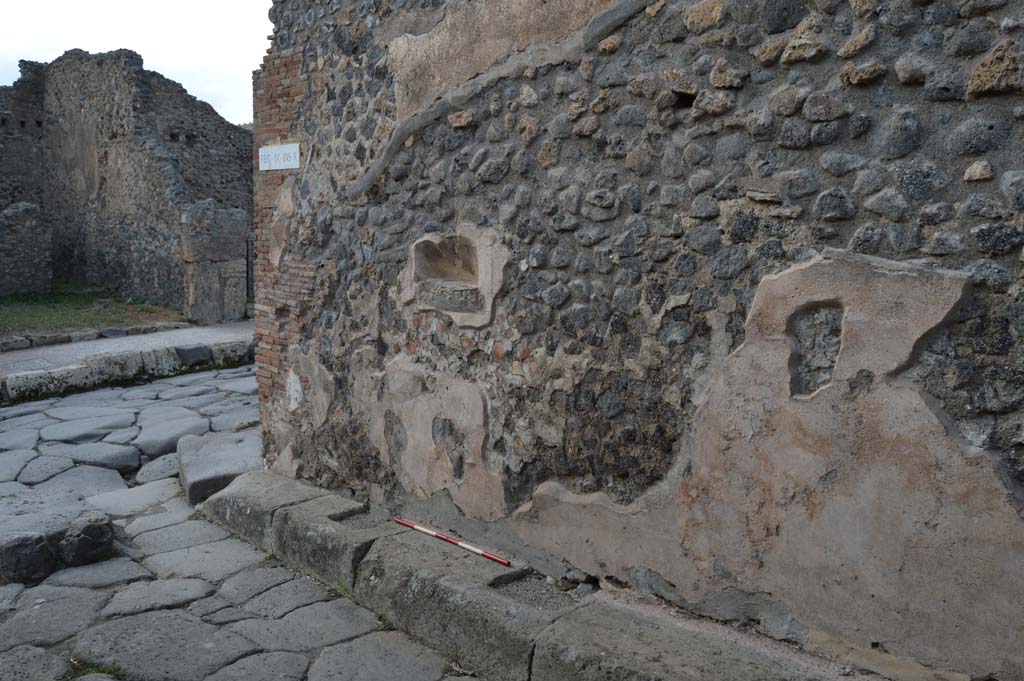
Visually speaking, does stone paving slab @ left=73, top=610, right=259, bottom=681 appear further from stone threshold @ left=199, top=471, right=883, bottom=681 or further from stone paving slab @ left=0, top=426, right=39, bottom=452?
stone paving slab @ left=0, top=426, right=39, bottom=452

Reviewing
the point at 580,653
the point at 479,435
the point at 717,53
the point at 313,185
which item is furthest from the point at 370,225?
the point at 580,653

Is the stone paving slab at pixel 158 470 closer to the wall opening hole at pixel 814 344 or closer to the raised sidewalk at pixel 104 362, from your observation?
the raised sidewalk at pixel 104 362

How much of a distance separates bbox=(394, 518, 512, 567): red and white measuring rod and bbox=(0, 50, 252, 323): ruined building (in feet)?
26.7

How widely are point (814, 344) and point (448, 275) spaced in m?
1.59

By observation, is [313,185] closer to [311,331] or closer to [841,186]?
[311,331]

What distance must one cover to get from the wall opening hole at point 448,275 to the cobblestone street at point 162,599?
119 cm

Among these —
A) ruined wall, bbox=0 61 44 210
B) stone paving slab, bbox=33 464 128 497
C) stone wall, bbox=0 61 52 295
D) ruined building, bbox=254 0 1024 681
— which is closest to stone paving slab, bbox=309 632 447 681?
ruined building, bbox=254 0 1024 681

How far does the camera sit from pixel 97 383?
24.8ft

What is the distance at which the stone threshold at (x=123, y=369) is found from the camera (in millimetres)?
7113

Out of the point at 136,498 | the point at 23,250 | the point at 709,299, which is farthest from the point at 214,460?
the point at 23,250

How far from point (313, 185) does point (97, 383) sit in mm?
4541

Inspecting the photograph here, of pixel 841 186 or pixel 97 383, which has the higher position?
pixel 841 186

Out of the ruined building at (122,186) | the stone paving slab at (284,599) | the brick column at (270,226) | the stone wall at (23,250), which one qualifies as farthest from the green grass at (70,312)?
the stone paving slab at (284,599)

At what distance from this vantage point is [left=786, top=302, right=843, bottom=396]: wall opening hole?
7.20 feet
